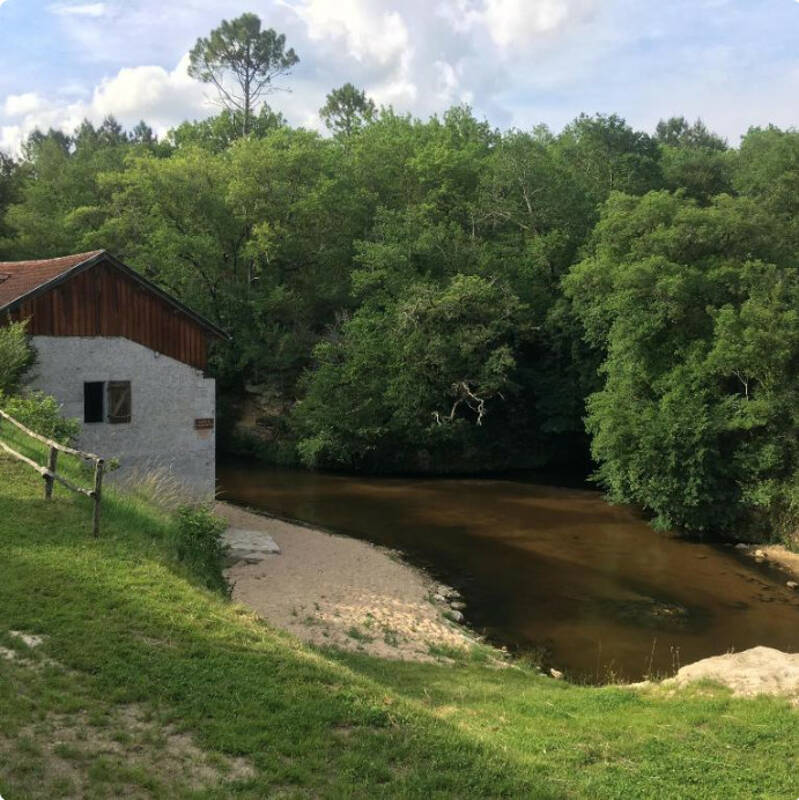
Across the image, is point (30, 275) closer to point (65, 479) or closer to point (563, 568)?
point (65, 479)

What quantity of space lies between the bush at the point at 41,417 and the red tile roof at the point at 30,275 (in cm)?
310

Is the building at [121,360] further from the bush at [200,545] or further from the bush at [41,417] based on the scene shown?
the bush at [200,545]

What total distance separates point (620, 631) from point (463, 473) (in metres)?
18.2

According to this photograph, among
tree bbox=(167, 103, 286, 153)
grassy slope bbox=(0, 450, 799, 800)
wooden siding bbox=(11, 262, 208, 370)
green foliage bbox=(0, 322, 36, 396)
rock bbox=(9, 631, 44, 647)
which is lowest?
grassy slope bbox=(0, 450, 799, 800)

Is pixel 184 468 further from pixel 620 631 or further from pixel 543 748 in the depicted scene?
pixel 543 748

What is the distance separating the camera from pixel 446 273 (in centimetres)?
3388

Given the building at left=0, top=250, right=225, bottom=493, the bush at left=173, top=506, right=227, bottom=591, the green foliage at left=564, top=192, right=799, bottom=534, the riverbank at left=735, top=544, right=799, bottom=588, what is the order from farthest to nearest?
the green foliage at left=564, top=192, right=799, bottom=534, the riverbank at left=735, top=544, right=799, bottom=588, the building at left=0, top=250, right=225, bottom=493, the bush at left=173, top=506, right=227, bottom=591

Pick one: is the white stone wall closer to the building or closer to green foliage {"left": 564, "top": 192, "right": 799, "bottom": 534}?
the building

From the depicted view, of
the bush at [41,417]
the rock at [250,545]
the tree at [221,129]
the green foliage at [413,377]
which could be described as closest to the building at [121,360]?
the rock at [250,545]

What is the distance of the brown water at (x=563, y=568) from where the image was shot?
14.9 m

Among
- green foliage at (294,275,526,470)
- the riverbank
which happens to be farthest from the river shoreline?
green foliage at (294,275,526,470)

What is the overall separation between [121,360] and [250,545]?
5.89 metres

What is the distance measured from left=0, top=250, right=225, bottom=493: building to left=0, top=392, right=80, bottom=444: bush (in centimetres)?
238

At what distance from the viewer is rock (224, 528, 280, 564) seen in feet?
58.3
